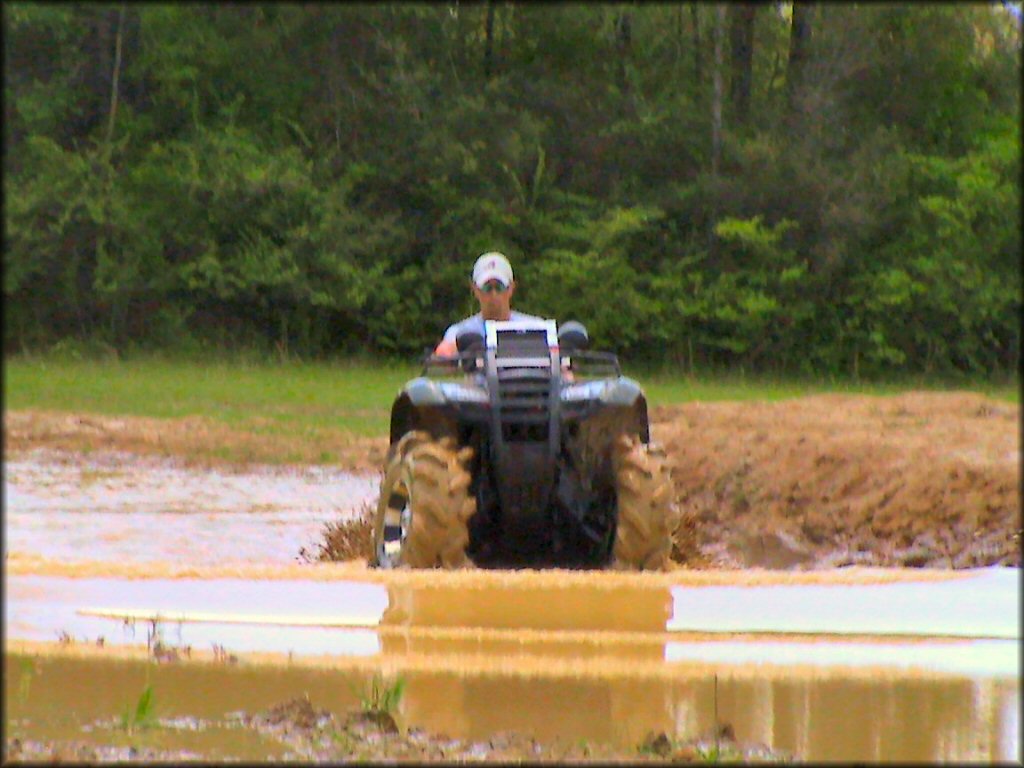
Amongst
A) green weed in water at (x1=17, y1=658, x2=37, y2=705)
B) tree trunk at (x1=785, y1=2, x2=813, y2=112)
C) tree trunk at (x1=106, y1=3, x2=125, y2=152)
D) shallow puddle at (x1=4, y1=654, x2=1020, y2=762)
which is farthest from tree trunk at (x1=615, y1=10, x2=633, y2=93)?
green weed in water at (x1=17, y1=658, x2=37, y2=705)

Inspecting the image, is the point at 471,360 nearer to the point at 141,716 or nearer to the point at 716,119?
the point at 141,716

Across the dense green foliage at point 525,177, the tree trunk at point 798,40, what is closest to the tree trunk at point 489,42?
the dense green foliage at point 525,177

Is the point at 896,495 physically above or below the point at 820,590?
below

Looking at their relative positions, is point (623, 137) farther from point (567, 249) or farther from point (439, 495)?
point (439, 495)

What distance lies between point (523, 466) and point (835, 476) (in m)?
5.06

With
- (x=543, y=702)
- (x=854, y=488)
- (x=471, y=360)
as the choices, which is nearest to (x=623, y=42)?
(x=471, y=360)

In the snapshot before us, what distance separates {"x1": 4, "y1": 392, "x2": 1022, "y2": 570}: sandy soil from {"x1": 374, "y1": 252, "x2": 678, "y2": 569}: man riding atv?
1558 mm

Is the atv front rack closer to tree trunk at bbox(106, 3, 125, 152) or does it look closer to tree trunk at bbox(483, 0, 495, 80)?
tree trunk at bbox(483, 0, 495, 80)

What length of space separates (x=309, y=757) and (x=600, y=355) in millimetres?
3886

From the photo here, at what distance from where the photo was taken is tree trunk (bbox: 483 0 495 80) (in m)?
5.94

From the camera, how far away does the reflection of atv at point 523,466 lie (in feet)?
24.4

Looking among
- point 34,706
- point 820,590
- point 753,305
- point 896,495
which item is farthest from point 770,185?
point 34,706

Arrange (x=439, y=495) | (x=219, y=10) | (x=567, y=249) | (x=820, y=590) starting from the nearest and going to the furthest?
(x=219, y=10) < (x=820, y=590) < (x=439, y=495) < (x=567, y=249)

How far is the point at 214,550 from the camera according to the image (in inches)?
427
